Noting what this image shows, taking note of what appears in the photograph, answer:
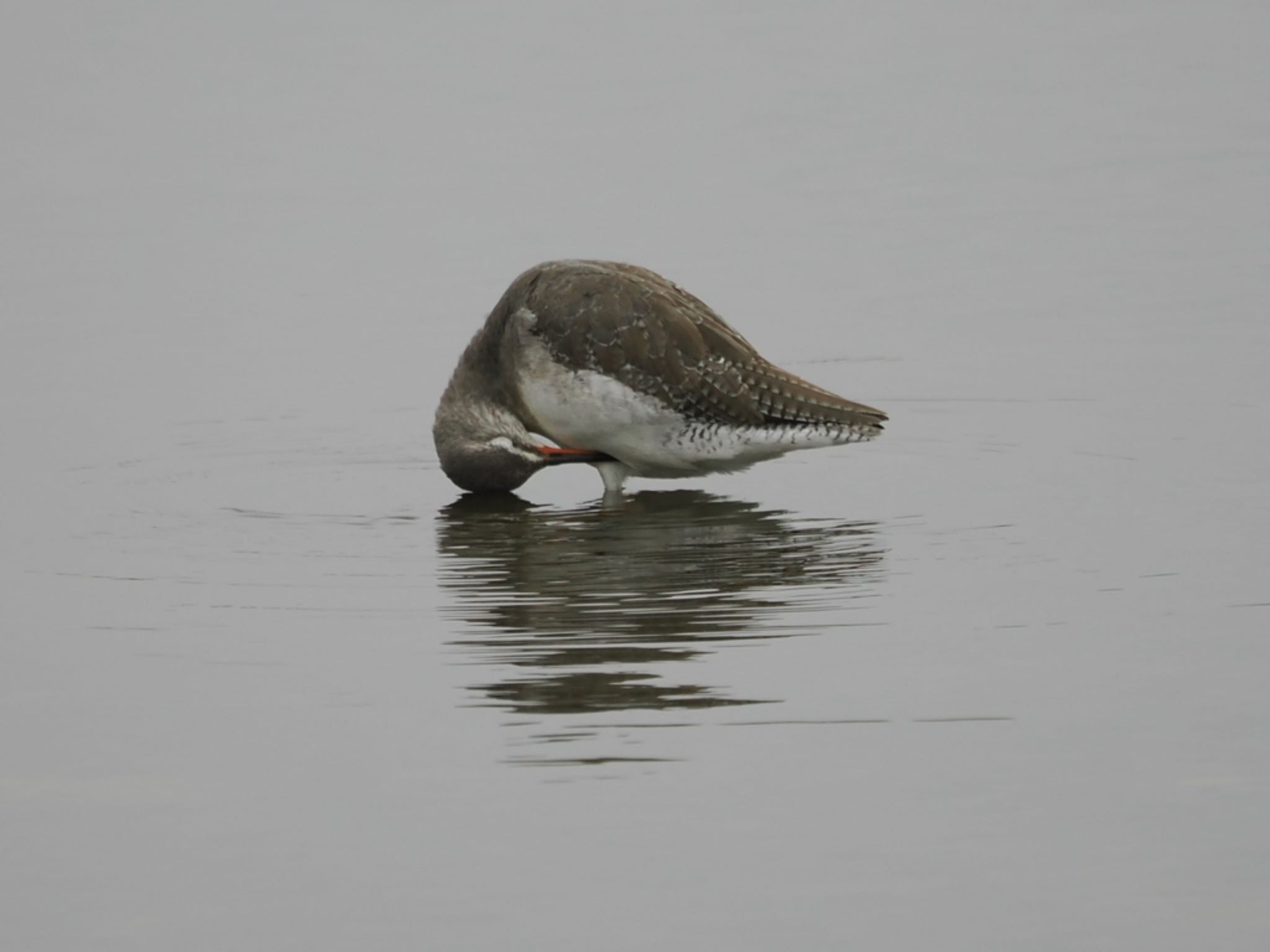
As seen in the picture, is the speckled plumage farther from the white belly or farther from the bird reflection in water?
the bird reflection in water

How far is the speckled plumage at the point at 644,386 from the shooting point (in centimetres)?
1345

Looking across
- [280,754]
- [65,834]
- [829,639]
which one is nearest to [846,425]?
[829,639]

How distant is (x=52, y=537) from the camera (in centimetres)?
1253

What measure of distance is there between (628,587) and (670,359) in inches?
110

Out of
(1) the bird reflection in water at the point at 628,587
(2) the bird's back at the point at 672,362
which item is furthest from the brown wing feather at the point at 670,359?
(1) the bird reflection in water at the point at 628,587

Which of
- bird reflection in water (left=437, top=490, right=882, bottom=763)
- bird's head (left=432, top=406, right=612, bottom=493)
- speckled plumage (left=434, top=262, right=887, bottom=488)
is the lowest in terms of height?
bird reflection in water (left=437, top=490, right=882, bottom=763)

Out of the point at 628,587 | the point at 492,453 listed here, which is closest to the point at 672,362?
the point at 492,453

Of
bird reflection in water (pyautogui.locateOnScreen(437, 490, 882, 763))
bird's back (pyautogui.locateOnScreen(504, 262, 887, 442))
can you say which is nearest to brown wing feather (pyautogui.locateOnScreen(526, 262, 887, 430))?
bird's back (pyautogui.locateOnScreen(504, 262, 887, 442))

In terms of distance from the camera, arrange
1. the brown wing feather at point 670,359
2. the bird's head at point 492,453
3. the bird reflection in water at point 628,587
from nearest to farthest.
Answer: the bird reflection in water at point 628,587 → the brown wing feather at point 670,359 → the bird's head at point 492,453

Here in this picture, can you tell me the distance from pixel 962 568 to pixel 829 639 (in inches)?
60.9

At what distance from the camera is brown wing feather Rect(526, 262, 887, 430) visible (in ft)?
44.1

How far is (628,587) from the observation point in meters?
11.0

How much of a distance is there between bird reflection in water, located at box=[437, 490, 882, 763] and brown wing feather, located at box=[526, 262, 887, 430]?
616 mm

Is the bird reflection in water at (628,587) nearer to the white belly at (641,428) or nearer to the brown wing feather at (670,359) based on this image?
the white belly at (641,428)
